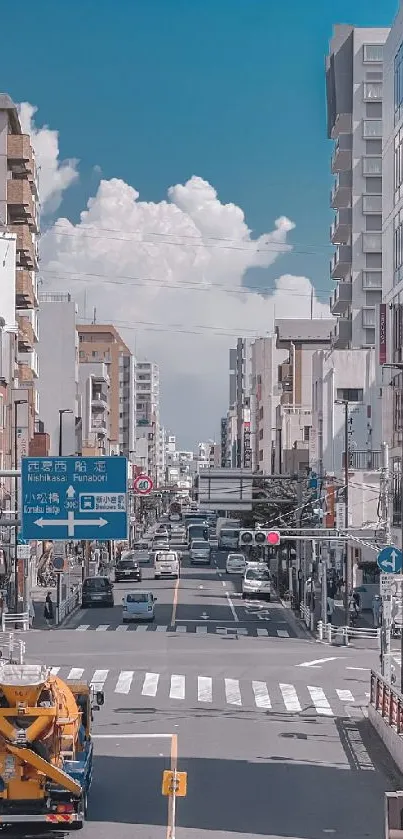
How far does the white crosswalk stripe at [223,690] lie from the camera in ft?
115

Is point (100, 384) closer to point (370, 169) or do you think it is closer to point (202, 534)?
point (202, 534)

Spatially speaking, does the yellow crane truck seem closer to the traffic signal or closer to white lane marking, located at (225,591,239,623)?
the traffic signal

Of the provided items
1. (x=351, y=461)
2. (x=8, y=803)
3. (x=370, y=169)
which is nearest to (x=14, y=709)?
(x=8, y=803)

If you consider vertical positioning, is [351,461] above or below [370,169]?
below

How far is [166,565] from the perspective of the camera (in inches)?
3509

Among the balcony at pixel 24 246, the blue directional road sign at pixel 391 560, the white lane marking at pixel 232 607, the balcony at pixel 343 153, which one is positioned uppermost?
the balcony at pixel 343 153

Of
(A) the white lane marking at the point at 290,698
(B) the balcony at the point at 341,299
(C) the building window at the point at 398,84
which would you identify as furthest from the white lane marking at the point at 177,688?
(B) the balcony at the point at 341,299

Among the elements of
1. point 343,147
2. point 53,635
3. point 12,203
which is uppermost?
point 343,147

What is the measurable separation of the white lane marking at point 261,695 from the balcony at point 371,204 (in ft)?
198

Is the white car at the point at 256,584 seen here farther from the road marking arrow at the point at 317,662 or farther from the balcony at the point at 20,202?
the balcony at the point at 20,202

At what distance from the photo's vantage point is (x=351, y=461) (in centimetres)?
7631

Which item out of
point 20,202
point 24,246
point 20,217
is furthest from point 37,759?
point 20,217

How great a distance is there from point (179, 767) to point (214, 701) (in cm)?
981

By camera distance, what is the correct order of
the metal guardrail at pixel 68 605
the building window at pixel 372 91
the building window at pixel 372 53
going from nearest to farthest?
the metal guardrail at pixel 68 605 → the building window at pixel 372 53 → the building window at pixel 372 91
